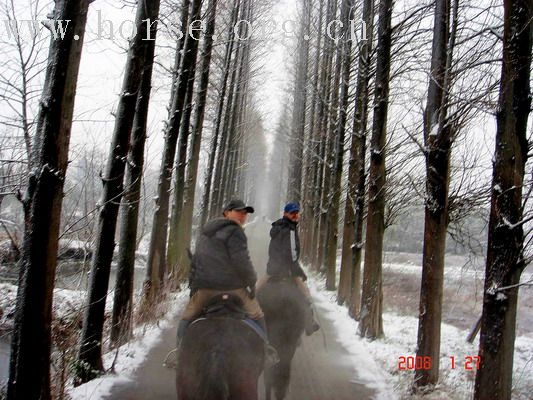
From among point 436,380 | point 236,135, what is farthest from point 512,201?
point 236,135

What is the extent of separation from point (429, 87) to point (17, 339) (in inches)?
244

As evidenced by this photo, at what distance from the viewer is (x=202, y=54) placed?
14.2 meters

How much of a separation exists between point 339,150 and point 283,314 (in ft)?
34.9

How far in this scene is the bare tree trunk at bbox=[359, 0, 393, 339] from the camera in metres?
10.1

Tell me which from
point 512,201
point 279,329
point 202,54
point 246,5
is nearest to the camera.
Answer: point 512,201

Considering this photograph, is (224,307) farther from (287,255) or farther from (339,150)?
(339,150)

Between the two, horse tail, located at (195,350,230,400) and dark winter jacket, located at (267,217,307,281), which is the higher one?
dark winter jacket, located at (267,217,307,281)

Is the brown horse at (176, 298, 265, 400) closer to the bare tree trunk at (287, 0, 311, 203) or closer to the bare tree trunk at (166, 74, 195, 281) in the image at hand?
the bare tree trunk at (166, 74, 195, 281)

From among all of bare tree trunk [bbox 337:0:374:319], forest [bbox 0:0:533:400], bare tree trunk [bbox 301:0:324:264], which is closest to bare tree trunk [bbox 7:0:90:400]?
forest [bbox 0:0:533:400]

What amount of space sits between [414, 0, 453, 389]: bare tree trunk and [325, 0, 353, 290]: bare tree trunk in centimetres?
745

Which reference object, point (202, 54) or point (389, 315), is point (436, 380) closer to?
point (389, 315)

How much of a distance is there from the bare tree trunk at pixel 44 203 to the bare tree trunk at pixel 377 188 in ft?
23.5
